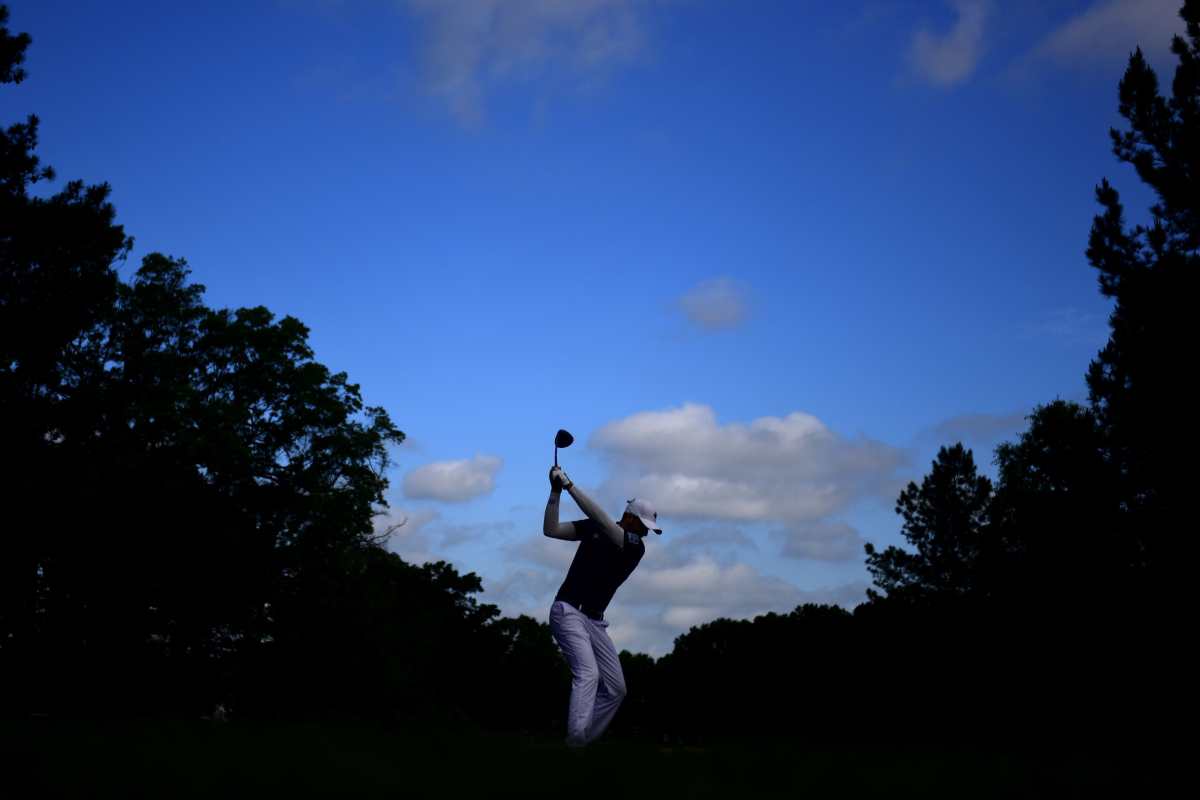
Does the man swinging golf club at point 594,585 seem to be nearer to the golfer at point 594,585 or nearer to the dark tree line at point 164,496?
the golfer at point 594,585

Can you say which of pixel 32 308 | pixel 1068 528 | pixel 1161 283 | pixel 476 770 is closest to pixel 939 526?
pixel 1068 528

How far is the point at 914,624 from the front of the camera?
40.8 m

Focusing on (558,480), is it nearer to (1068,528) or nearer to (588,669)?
(588,669)

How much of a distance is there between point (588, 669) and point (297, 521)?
27.1 m

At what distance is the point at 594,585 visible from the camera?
11.4 m

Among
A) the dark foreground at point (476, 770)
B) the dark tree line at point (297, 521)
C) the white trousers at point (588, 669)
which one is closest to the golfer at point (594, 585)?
the white trousers at point (588, 669)

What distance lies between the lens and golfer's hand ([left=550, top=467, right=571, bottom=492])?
11.1 metres

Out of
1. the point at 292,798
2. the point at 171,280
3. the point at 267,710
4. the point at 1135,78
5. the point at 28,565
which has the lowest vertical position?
the point at 292,798

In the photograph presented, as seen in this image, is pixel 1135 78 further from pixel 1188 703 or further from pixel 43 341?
pixel 43 341

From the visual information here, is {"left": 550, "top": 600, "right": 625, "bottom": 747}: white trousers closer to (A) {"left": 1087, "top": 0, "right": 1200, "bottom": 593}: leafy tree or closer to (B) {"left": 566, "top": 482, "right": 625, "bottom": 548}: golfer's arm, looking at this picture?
(B) {"left": 566, "top": 482, "right": 625, "bottom": 548}: golfer's arm

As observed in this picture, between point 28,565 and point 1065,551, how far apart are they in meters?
34.1

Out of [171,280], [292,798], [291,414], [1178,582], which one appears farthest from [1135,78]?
[292,798]

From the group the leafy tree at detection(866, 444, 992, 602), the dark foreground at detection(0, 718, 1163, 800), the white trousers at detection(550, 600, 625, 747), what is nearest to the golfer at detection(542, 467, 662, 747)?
the white trousers at detection(550, 600, 625, 747)

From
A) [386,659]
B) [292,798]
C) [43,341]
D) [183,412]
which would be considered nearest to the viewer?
[292,798]
